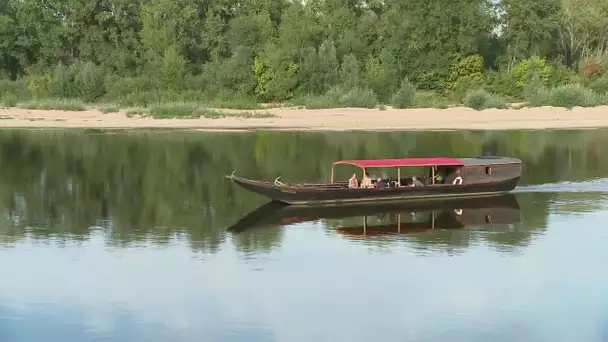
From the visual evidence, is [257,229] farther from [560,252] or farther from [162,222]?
[560,252]

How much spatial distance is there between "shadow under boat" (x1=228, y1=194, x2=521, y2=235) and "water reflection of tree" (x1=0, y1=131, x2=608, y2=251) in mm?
892

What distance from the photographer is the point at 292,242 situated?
24.6m

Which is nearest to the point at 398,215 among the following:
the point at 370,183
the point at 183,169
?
the point at 370,183

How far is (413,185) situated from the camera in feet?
98.8

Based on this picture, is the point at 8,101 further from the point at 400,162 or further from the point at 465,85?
the point at 400,162

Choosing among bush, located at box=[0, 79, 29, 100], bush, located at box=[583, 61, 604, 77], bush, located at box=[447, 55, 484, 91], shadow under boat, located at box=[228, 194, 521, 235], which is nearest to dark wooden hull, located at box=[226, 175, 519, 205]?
shadow under boat, located at box=[228, 194, 521, 235]

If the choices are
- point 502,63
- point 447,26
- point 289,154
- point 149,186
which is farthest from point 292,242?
point 502,63

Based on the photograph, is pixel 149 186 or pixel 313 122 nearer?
pixel 149 186

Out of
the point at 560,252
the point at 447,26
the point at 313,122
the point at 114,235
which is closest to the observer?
the point at 560,252

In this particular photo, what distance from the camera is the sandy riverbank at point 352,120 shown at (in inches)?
2378

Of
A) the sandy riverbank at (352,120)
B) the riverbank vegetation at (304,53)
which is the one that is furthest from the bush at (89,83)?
the sandy riverbank at (352,120)

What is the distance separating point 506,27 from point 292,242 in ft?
193

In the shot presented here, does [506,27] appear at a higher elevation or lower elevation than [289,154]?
higher

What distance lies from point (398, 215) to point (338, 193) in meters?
1.96
